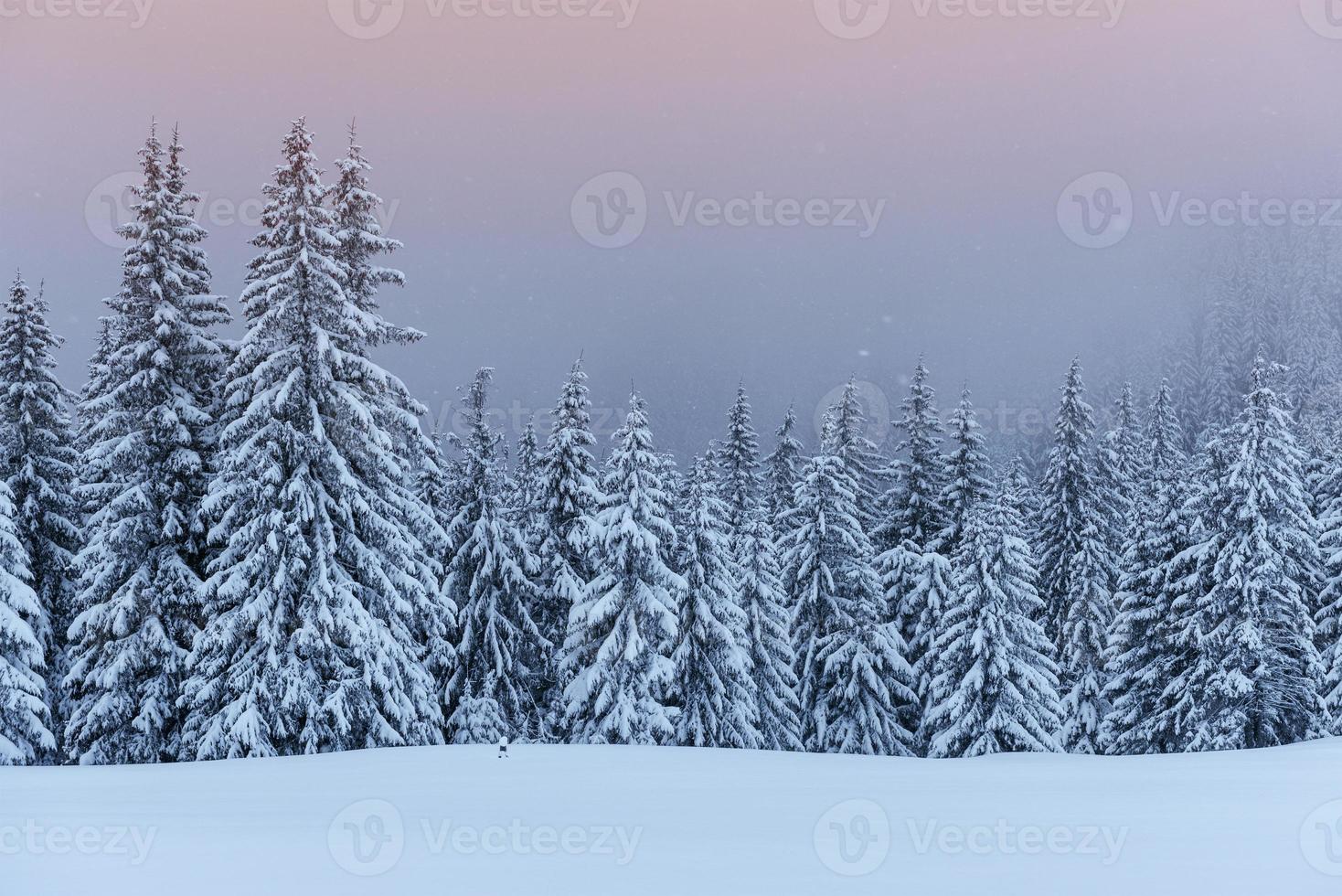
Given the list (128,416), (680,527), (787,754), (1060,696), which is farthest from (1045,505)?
(128,416)

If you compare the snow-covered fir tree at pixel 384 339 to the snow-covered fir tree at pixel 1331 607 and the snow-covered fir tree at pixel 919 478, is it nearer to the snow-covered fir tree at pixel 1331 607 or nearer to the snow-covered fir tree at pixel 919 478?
the snow-covered fir tree at pixel 919 478

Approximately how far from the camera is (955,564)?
94.3 ft

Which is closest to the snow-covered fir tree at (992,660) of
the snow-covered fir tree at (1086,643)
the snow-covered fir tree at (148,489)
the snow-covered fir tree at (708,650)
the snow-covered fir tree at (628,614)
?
the snow-covered fir tree at (708,650)

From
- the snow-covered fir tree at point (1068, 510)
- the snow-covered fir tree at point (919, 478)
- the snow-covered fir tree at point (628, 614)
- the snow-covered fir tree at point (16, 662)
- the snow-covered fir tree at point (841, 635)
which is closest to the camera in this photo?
the snow-covered fir tree at point (16, 662)

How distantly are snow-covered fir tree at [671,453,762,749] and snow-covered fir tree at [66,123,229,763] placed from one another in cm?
1345

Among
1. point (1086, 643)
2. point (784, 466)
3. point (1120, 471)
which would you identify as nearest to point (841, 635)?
point (784, 466)

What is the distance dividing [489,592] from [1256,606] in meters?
23.1

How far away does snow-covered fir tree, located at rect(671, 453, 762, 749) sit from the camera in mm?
27109

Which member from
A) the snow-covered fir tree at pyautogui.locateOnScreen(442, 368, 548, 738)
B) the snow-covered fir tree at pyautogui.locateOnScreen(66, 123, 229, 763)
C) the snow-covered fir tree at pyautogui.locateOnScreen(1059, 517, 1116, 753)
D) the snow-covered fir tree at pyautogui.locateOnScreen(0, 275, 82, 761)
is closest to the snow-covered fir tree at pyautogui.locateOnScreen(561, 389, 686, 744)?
the snow-covered fir tree at pyautogui.locateOnScreen(442, 368, 548, 738)

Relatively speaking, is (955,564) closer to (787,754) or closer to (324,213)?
(787,754)

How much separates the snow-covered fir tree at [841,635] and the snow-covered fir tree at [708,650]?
2.81 m

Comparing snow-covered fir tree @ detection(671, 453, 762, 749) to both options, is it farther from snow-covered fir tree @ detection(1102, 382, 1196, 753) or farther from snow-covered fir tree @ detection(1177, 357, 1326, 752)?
snow-covered fir tree @ detection(1177, 357, 1326, 752)

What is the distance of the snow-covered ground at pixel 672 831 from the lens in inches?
259

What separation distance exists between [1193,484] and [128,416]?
31386 millimetres
